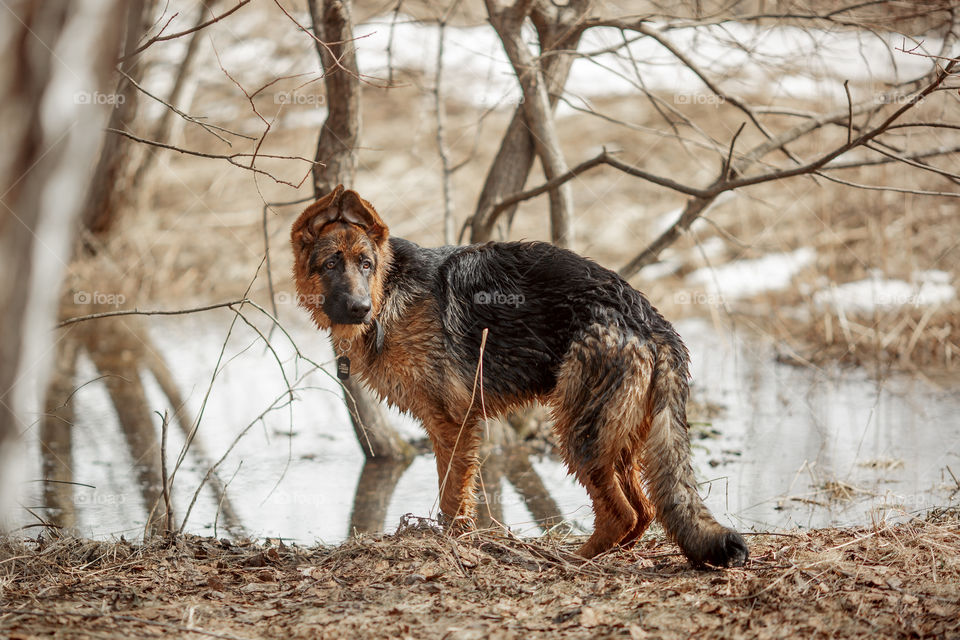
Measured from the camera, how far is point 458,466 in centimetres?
542

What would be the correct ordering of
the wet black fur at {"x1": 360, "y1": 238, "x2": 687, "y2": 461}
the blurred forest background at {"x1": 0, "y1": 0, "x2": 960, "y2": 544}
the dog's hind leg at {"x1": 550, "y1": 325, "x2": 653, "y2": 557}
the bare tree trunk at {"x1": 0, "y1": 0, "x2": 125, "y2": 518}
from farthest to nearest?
the wet black fur at {"x1": 360, "y1": 238, "x2": 687, "y2": 461} → the dog's hind leg at {"x1": 550, "y1": 325, "x2": 653, "y2": 557} → the blurred forest background at {"x1": 0, "y1": 0, "x2": 960, "y2": 544} → the bare tree trunk at {"x1": 0, "y1": 0, "x2": 125, "y2": 518}

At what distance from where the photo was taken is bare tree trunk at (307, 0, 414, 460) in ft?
21.5

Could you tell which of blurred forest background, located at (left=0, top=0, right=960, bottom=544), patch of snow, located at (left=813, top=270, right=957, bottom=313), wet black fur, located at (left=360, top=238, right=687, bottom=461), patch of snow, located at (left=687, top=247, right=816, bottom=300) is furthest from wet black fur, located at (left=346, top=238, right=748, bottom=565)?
patch of snow, located at (left=687, top=247, right=816, bottom=300)

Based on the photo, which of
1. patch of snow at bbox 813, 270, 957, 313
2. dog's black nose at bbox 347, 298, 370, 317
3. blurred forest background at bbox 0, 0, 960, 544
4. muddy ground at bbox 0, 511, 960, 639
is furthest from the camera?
patch of snow at bbox 813, 270, 957, 313

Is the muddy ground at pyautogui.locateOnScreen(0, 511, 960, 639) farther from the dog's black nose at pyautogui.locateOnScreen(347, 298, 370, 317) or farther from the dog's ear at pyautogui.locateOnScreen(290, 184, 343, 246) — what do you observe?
the dog's ear at pyautogui.locateOnScreen(290, 184, 343, 246)

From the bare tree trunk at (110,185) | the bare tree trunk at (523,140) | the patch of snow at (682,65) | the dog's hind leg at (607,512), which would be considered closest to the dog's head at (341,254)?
the patch of snow at (682,65)

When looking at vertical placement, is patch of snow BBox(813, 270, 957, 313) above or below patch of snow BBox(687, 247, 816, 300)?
below

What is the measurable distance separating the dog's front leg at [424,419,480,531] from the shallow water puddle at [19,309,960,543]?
124 mm

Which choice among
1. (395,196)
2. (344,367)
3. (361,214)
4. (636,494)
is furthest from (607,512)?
(395,196)

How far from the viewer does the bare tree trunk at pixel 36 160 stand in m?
2.16

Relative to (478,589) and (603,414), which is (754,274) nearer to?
(603,414)

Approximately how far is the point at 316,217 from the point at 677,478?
8.96 ft

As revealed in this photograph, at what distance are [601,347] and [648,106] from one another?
13843mm

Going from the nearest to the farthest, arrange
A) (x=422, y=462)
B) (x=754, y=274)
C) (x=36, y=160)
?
(x=36, y=160) → (x=422, y=462) → (x=754, y=274)
